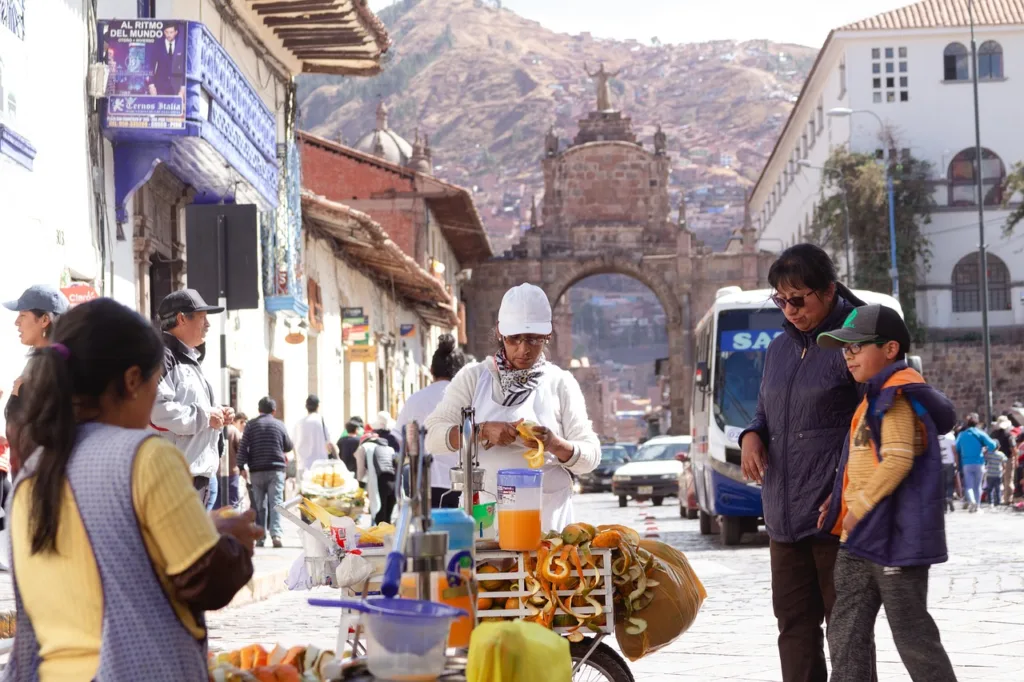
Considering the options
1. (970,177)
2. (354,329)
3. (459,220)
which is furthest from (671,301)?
(354,329)

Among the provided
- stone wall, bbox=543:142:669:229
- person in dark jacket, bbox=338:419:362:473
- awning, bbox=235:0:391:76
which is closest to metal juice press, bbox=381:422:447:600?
person in dark jacket, bbox=338:419:362:473

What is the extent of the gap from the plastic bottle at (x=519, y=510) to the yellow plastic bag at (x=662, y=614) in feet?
1.17

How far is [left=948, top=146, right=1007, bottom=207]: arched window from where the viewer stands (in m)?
56.2

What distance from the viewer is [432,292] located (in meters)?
40.2

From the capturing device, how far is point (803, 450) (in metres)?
5.56

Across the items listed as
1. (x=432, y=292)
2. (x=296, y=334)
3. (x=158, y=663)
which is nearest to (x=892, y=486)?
(x=158, y=663)

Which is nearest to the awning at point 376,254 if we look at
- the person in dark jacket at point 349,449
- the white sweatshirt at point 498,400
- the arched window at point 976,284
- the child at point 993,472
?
the person in dark jacket at point 349,449

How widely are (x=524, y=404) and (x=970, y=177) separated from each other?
53042 millimetres

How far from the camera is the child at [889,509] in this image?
507cm

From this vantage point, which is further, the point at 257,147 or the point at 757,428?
the point at 257,147

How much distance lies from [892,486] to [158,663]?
8.76 feet

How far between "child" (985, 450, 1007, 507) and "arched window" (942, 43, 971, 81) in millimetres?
30816

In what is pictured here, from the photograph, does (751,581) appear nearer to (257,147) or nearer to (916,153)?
(257,147)

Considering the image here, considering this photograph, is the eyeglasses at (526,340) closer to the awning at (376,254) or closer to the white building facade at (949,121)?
the awning at (376,254)
